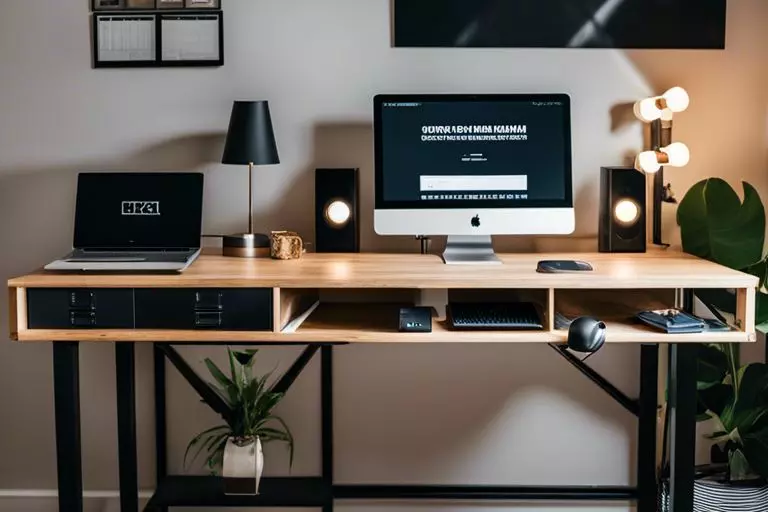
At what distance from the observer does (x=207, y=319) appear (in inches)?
96.5

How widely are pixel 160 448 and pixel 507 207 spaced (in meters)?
1.36

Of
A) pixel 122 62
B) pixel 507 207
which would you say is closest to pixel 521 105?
pixel 507 207

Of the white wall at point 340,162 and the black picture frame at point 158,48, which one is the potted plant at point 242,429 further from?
the black picture frame at point 158,48

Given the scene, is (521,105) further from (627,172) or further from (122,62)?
(122,62)

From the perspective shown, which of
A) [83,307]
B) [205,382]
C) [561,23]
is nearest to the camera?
[83,307]

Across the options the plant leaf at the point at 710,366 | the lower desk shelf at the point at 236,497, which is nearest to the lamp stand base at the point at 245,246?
the lower desk shelf at the point at 236,497

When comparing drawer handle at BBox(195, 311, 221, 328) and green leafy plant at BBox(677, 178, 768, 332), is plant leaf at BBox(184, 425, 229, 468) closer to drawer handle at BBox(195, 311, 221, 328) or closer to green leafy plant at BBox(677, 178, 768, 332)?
drawer handle at BBox(195, 311, 221, 328)

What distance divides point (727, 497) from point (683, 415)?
56cm

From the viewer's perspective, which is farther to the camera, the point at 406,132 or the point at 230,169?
the point at 230,169

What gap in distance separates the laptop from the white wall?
0.29 meters

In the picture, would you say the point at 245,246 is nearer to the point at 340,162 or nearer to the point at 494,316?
the point at 340,162

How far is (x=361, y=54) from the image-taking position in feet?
9.89

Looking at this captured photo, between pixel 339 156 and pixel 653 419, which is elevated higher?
pixel 339 156

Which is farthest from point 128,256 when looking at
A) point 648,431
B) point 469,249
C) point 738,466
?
point 738,466
